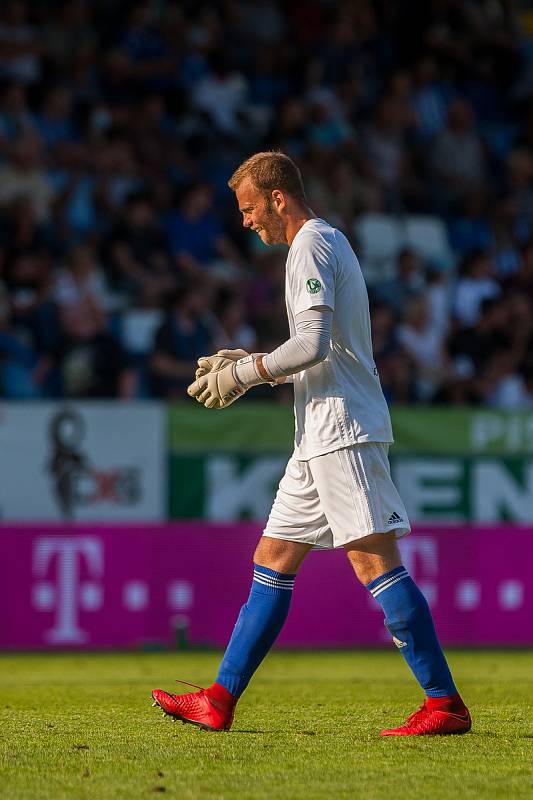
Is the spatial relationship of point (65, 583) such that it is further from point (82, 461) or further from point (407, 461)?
point (407, 461)

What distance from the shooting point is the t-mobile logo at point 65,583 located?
38.5 feet

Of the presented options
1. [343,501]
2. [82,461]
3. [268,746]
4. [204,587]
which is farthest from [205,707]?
[82,461]

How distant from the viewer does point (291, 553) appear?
588cm

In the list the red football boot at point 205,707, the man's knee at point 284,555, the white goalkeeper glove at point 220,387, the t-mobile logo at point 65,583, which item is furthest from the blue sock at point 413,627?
the t-mobile logo at point 65,583

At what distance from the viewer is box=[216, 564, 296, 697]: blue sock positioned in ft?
19.2

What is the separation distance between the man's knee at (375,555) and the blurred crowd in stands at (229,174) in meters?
7.31

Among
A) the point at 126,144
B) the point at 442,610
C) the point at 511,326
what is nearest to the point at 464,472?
the point at 442,610

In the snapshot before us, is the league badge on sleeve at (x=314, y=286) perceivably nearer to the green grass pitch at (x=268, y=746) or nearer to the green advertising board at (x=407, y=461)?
the green grass pitch at (x=268, y=746)

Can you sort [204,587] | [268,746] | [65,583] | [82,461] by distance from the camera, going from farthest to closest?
[82,461] < [204,587] < [65,583] < [268,746]

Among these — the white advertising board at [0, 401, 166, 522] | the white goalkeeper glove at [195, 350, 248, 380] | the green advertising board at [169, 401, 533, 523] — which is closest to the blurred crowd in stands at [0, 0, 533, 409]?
the white advertising board at [0, 401, 166, 522]

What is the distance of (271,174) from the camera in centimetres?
588

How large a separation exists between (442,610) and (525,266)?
5.36 m

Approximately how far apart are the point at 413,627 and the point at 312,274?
4.68 feet

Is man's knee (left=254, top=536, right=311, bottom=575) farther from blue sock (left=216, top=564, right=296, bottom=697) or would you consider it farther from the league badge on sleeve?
the league badge on sleeve
